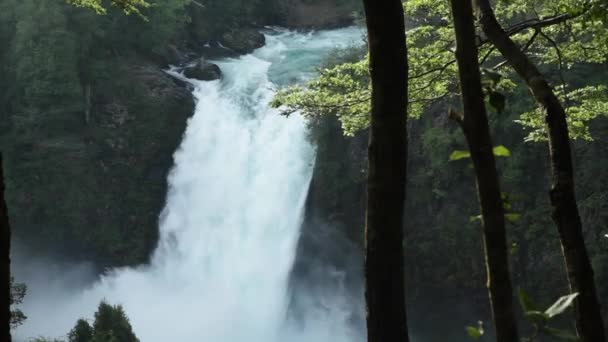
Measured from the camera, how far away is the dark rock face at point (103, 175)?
24906 mm

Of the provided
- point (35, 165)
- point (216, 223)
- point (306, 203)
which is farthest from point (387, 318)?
point (35, 165)

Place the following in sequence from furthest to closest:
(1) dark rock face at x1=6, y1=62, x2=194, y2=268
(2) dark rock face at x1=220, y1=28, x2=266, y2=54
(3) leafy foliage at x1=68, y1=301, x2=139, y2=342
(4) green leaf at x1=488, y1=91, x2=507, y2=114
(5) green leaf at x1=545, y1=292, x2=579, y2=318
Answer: (2) dark rock face at x1=220, y1=28, x2=266, y2=54 → (1) dark rock face at x1=6, y1=62, x2=194, y2=268 → (3) leafy foliage at x1=68, y1=301, x2=139, y2=342 → (4) green leaf at x1=488, y1=91, x2=507, y2=114 → (5) green leaf at x1=545, y1=292, x2=579, y2=318

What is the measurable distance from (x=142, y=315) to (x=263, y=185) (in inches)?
221

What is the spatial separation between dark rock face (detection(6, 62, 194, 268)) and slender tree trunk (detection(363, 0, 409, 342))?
2231cm

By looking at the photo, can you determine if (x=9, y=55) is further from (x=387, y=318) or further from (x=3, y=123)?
(x=387, y=318)

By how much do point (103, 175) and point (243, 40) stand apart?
11.0 meters

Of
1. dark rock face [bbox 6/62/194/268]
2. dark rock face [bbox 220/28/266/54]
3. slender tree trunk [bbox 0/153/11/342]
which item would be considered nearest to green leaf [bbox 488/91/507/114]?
slender tree trunk [bbox 0/153/11/342]

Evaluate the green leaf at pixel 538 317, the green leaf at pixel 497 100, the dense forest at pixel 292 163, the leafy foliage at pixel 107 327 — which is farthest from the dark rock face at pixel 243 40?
the green leaf at pixel 538 317

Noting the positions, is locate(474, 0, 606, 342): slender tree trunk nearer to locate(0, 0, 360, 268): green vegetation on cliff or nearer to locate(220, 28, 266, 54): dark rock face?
locate(0, 0, 360, 268): green vegetation on cliff

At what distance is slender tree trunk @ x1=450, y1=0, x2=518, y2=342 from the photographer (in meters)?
2.79

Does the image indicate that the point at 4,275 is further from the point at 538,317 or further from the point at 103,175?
the point at 103,175

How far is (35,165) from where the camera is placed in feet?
80.7

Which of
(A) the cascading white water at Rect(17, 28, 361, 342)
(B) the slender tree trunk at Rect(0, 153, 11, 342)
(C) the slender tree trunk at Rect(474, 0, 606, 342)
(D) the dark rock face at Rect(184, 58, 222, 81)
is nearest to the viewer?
(B) the slender tree trunk at Rect(0, 153, 11, 342)

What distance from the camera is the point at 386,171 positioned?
11.7 feet
